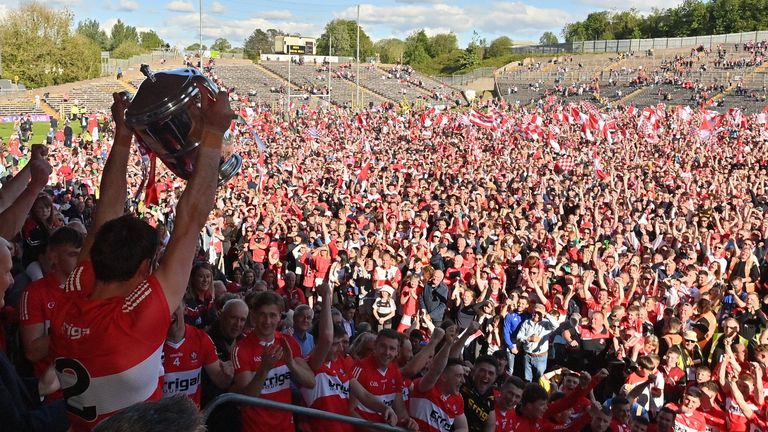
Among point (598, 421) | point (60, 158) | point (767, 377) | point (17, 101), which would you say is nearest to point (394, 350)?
point (598, 421)

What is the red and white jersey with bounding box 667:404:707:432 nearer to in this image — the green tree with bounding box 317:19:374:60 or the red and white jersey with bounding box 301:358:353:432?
the red and white jersey with bounding box 301:358:353:432

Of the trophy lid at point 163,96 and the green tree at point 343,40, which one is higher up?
the green tree at point 343,40

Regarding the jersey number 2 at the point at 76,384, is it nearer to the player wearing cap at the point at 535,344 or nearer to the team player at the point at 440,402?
the team player at the point at 440,402

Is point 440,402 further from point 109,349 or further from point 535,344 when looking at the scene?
point 535,344

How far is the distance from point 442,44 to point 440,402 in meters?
102

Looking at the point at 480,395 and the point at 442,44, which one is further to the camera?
the point at 442,44

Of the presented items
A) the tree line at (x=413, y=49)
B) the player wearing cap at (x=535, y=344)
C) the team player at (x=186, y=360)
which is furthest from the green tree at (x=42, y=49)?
the team player at (x=186, y=360)

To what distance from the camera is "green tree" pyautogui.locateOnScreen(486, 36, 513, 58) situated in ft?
303

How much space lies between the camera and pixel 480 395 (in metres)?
4.86

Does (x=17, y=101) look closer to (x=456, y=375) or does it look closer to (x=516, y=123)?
(x=516, y=123)

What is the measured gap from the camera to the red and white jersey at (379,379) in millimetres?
4312

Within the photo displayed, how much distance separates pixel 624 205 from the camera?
44.5 feet

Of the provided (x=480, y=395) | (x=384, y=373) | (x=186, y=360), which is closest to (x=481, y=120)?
(x=480, y=395)

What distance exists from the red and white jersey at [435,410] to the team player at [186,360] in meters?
1.27
